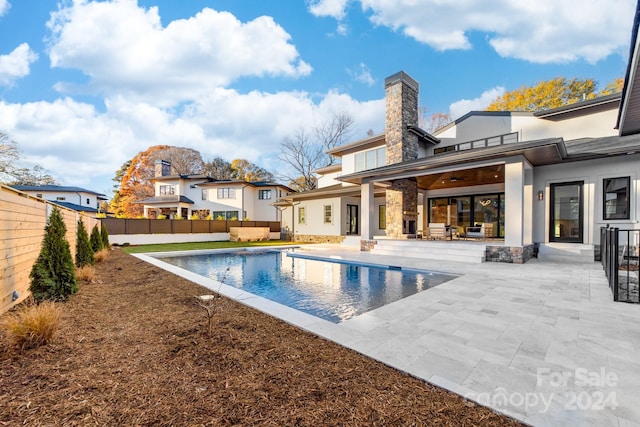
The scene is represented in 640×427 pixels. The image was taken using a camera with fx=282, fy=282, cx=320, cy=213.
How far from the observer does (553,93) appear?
21.1m

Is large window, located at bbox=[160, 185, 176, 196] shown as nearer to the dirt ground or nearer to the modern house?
the modern house

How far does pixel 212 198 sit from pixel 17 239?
1061 inches

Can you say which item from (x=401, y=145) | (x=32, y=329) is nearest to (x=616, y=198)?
(x=401, y=145)

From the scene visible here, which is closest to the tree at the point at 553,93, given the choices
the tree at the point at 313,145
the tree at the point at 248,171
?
the tree at the point at 313,145

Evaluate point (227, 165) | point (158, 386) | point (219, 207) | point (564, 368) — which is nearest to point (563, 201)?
point (564, 368)

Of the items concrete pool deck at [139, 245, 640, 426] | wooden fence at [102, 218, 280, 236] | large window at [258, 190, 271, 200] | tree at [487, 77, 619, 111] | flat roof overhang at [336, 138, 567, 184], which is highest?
tree at [487, 77, 619, 111]

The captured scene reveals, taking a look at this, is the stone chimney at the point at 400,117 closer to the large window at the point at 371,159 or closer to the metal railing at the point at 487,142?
the large window at the point at 371,159

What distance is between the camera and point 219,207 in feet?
97.5

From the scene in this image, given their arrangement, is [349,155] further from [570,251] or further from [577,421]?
[577,421]

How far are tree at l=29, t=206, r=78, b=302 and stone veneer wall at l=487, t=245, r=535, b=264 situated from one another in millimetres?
10874

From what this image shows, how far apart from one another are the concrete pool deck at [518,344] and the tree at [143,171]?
3810 cm

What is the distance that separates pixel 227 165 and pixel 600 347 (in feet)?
144

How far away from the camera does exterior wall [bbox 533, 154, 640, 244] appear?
880cm

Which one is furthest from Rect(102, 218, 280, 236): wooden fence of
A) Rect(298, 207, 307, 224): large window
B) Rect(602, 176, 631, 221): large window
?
Rect(602, 176, 631, 221): large window
